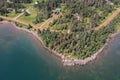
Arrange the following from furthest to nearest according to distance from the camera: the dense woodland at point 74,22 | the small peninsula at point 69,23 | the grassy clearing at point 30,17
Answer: the grassy clearing at point 30,17
the dense woodland at point 74,22
the small peninsula at point 69,23

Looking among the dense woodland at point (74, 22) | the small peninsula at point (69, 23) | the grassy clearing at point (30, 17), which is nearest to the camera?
the small peninsula at point (69, 23)

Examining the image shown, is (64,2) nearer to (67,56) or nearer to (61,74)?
(67,56)

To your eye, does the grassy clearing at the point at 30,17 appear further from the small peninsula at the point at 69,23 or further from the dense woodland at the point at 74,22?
the dense woodland at the point at 74,22

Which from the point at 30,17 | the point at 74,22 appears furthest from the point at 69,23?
the point at 30,17

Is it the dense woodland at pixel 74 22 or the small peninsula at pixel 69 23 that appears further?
the dense woodland at pixel 74 22

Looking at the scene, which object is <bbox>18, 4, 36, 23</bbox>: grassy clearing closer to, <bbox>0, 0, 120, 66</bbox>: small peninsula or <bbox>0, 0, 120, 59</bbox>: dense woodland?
<bbox>0, 0, 120, 66</bbox>: small peninsula

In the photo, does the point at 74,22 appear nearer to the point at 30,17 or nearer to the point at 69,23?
the point at 69,23

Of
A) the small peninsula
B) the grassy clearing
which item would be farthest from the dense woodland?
the grassy clearing

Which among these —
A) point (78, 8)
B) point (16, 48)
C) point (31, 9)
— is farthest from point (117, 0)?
point (16, 48)

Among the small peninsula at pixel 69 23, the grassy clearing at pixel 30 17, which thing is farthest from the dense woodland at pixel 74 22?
the grassy clearing at pixel 30 17
